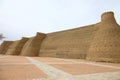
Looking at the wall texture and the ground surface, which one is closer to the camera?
the ground surface

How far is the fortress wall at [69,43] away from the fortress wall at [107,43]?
8.49ft

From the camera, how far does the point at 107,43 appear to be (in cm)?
1370

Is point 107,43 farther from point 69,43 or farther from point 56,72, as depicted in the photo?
point 56,72

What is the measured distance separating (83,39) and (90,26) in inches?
93.3

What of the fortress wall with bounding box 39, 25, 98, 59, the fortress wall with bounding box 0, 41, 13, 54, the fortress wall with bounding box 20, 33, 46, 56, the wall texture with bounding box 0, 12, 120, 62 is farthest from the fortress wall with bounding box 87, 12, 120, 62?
the fortress wall with bounding box 0, 41, 13, 54

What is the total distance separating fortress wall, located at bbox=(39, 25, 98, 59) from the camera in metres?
18.3

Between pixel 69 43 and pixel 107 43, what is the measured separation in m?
8.51

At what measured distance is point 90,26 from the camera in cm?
1950

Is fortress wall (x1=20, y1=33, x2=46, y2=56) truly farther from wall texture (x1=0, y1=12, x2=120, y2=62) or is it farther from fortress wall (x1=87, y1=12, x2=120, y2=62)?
fortress wall (x1=87, y1=12, x2=120, y2=62)

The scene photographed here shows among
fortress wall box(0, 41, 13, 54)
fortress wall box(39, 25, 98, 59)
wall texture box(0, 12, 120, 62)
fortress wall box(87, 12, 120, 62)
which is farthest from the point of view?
fortress wall box(0, 41, 13, 54)

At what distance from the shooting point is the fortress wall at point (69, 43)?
60.0 ft

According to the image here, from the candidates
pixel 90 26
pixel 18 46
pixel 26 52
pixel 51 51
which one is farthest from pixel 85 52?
pixel 18 46

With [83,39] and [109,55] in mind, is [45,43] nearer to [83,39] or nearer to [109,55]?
[83,39]

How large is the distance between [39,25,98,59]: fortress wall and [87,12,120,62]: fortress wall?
2.59 m
